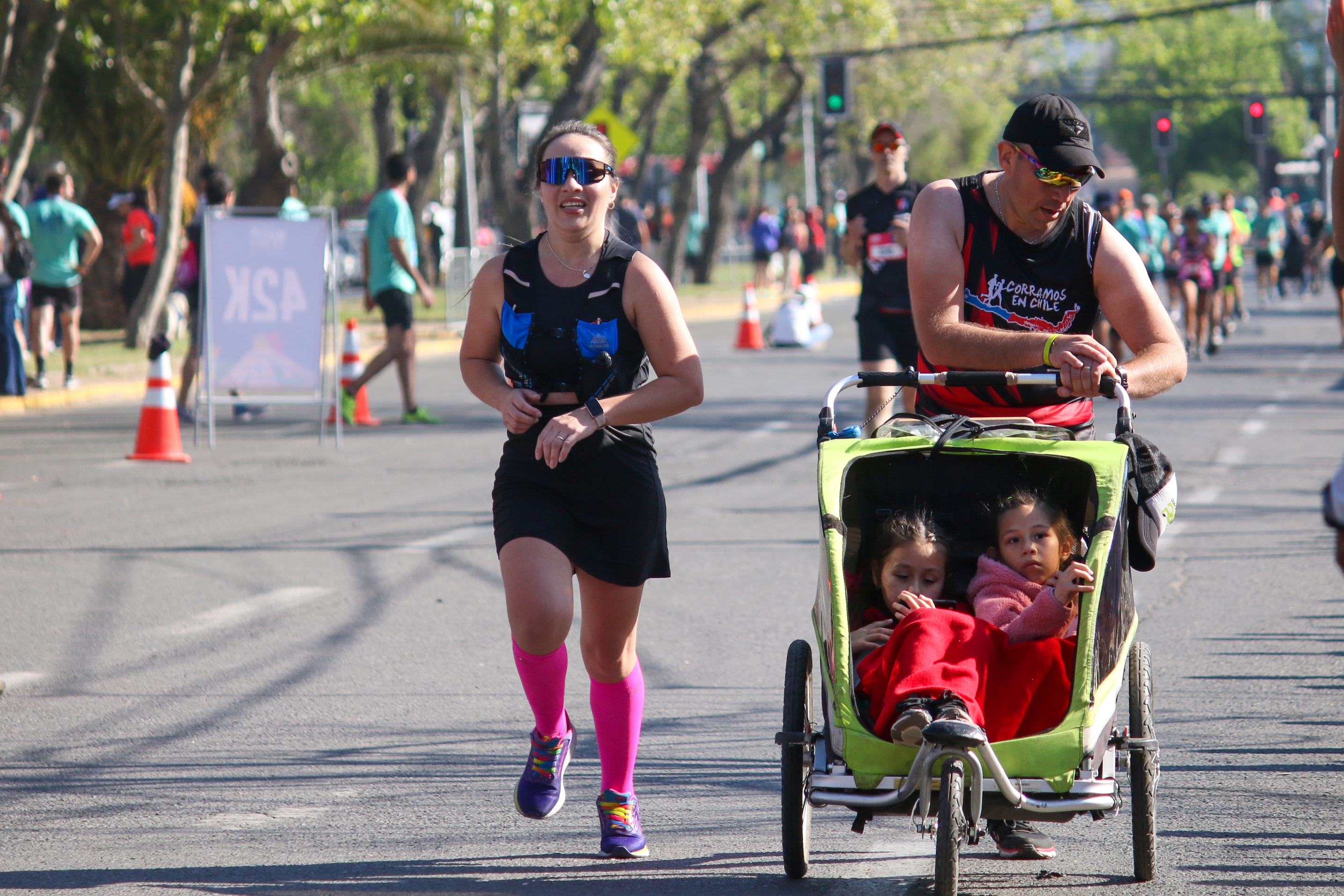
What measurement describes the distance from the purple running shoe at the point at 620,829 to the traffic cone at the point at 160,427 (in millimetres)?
8147

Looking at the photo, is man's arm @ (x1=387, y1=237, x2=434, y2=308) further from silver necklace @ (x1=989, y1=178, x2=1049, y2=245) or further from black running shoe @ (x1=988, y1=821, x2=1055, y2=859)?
black running shoe @ (x1=988, y1=821, x2=1055, y2=859)

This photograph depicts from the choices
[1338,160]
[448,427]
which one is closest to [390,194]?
[448,427]

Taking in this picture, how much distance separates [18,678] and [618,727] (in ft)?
9.25

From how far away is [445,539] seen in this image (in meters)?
8.77

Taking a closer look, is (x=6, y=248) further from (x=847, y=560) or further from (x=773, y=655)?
(x=847, y=560)

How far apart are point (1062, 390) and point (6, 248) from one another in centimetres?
1177

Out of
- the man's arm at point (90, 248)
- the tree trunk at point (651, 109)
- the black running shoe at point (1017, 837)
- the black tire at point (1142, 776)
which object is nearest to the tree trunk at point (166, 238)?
the man's arm at point (90, 248)

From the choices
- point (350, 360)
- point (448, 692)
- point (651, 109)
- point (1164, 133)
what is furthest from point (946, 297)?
point (1164, 133)

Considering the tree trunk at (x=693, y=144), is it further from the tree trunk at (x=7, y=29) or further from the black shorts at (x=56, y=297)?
the black shorts at (x=56, y=297)

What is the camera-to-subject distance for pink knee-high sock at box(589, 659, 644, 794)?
4.26 m

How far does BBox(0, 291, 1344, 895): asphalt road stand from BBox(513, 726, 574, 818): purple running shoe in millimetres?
125

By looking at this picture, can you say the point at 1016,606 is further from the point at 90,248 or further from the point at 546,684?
the point at 90,248

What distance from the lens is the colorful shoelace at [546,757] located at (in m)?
4.24

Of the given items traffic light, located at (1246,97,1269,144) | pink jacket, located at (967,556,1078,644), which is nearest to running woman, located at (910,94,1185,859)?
pink jacket, located at (967,556,1078,644)
